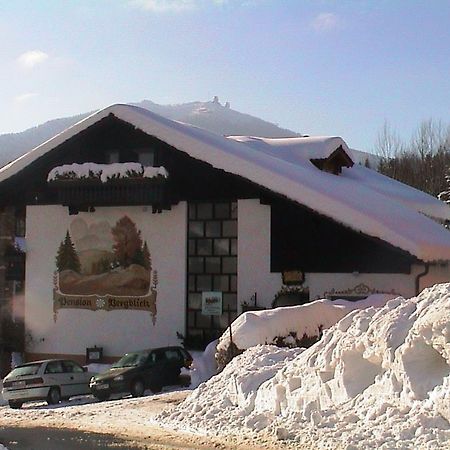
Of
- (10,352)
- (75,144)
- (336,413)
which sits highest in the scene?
(75,144)

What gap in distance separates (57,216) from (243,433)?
18.6 meters

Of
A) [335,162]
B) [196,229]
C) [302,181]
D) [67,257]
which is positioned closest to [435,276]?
[302,181]

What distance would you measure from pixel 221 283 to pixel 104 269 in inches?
173

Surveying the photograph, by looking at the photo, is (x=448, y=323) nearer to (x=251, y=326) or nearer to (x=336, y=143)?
(x=251, y=326)

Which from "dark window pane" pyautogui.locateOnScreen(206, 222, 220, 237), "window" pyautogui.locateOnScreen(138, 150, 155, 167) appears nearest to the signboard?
"dark window pane" pyautogui.locateOnScreen(206, 222, 220, 237)

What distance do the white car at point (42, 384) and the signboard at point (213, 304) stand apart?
564 cm

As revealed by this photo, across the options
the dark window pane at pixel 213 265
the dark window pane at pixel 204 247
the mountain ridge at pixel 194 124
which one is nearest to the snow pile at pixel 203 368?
the dark window pane at pixel 213 265

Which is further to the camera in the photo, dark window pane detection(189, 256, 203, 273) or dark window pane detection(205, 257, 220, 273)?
dark window pane detection(189, 256, 203, 273)

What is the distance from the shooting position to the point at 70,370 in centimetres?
2239

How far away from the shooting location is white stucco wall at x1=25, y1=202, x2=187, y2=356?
27.4m

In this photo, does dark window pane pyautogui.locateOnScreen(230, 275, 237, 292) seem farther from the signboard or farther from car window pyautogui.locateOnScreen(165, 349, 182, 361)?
car window pyautogui.locateOnScreen(165, 349, 182, 361)

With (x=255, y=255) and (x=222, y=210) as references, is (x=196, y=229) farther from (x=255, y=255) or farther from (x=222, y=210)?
(x=255, y=255)

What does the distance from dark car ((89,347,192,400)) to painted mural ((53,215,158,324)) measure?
17.0 feet

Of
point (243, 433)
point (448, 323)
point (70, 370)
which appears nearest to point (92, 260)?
point (70, 370)
